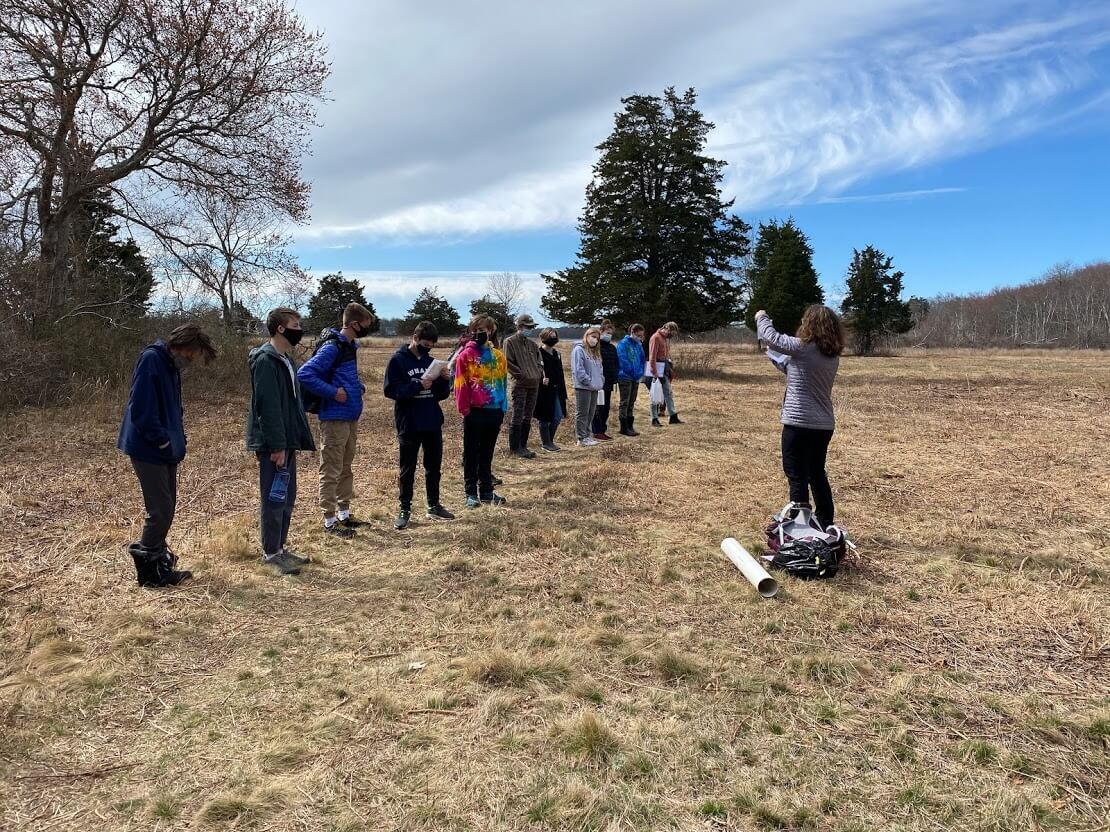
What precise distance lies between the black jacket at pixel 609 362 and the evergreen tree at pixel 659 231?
43.7 ft

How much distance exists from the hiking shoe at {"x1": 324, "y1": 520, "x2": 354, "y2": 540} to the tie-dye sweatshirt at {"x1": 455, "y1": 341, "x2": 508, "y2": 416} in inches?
59.5

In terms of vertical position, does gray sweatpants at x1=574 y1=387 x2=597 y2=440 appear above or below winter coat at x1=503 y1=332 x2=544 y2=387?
below

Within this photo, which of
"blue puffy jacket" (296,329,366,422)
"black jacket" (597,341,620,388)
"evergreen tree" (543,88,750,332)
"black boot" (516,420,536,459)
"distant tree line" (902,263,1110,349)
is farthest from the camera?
"distant tree line" (902,263,1110,349)

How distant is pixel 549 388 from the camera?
928 cm

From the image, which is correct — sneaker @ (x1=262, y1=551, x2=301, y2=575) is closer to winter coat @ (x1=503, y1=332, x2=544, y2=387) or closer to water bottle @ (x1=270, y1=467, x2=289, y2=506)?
water bottle @ (x1=270, y1=467, x2=289, y2=506)

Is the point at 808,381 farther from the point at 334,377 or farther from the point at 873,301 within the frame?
the point at 873,301

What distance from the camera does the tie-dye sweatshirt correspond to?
6066 millimetres

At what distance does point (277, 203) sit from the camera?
50.6 feet

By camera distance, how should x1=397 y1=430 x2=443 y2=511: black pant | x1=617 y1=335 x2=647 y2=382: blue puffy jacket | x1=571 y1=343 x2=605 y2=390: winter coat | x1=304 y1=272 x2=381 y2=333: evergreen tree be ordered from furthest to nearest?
1. x1=304 y1=272 x2=381 y2=333: evergreen tree
2. x1=617 y1=335 x2=647 y2=382: blue puffy jacket
3. x1=571 y1=343 x2=605 y2=390: winter coat
4. x1=397 y1=430 x2=443 y2=511: black pant

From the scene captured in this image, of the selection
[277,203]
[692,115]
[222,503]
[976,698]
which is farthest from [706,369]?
[976,698]

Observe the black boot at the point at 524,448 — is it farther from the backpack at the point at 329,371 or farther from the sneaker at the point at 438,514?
the backpack at the point at 329,371

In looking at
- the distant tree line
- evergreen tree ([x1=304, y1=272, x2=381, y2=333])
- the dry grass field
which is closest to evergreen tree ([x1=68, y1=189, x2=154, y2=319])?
the dry grass field

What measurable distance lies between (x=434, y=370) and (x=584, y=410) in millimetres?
4521

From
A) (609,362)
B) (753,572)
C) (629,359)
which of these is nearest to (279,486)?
(753,572)
